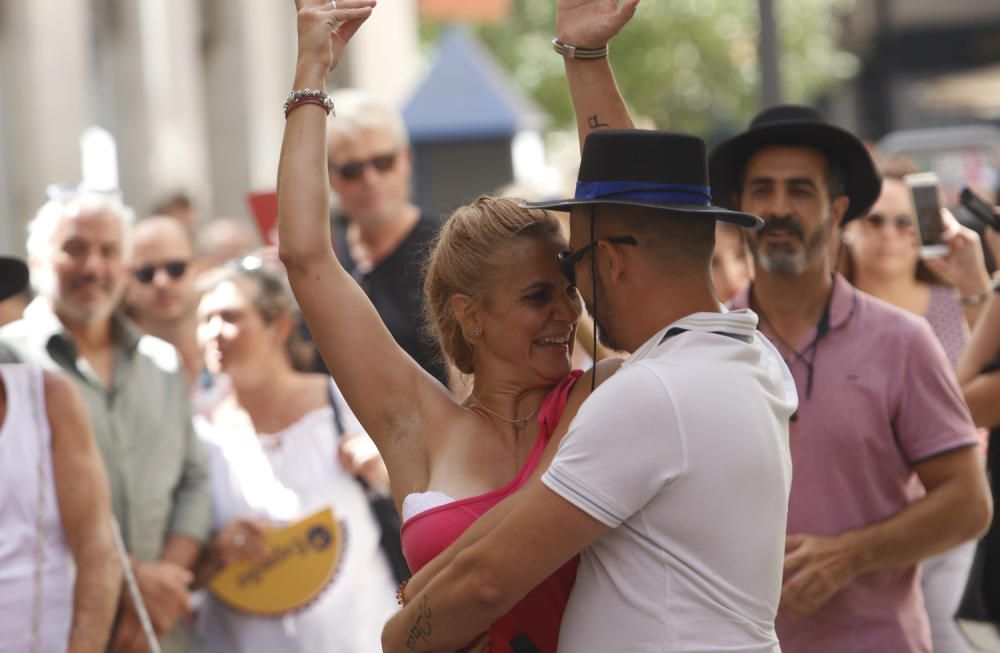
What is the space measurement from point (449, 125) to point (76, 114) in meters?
3.84

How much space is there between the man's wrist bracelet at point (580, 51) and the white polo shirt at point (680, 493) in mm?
1059

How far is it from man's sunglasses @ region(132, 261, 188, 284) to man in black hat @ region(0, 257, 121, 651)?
2775 mm

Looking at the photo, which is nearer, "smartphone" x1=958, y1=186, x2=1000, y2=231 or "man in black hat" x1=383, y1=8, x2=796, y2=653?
"man in black hat" x1=383, y1=8, x2=796, y2=653

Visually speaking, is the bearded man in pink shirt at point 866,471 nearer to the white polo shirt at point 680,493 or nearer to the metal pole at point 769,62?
the white polo shirt at point 680,493

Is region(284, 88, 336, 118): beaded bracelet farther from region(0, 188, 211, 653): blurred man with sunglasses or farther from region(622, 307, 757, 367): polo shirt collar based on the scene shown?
region(0, 188, 211, 653): blurred man with sunglasses

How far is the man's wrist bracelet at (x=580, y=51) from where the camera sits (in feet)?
13.1

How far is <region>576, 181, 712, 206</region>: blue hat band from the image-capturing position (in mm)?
3203

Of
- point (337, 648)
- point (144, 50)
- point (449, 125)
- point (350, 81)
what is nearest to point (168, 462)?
point (337, 648)

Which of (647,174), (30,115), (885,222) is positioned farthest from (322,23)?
(30,115)

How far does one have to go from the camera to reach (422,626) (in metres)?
3.17

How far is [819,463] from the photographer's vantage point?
4.39m

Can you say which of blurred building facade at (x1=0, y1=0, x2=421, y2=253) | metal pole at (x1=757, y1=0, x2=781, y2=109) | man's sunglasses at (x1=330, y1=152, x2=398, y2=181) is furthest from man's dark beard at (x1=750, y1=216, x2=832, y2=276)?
blurred building facade at (x1=0, y1=0, x2=421, y2=253)

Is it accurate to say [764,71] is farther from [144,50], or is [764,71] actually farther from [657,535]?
[144,50]

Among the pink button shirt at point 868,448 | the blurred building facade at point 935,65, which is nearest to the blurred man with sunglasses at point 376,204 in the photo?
the pink button shirt at point 868,448
